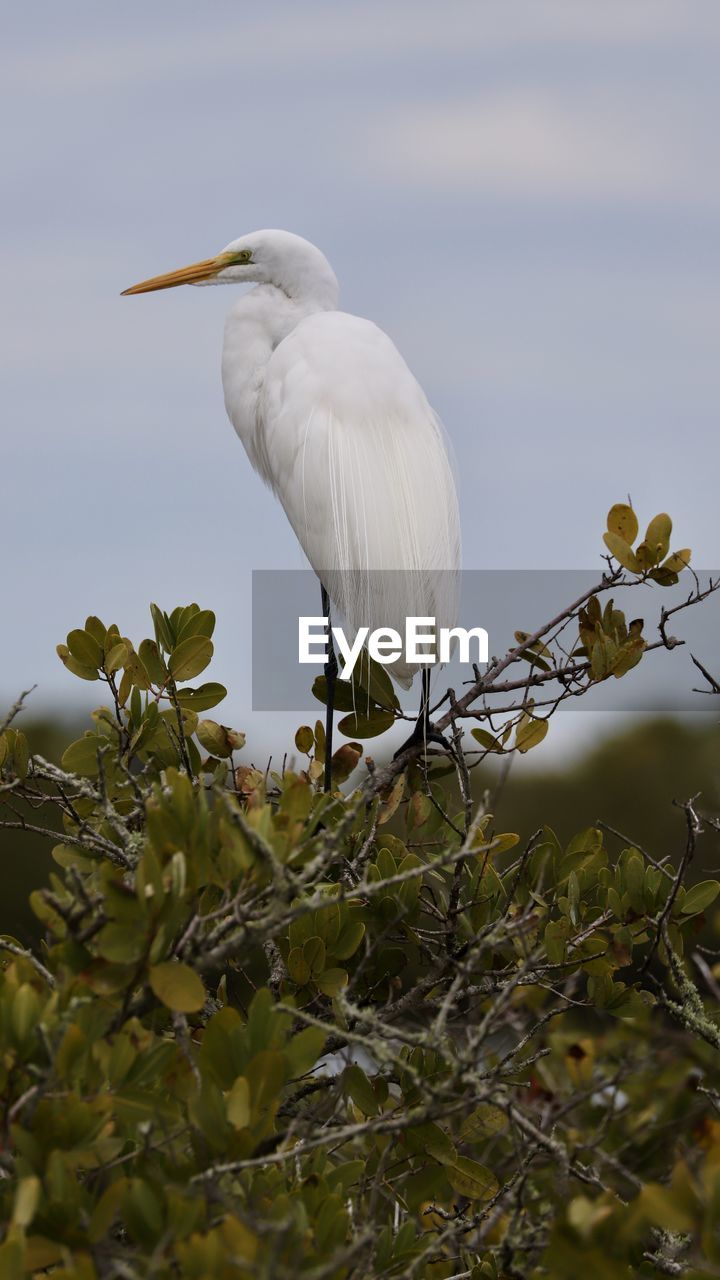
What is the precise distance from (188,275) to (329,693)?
61.3 inches

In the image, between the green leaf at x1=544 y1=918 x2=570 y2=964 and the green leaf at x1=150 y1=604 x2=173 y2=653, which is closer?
the green leaf at x1=544 y1=918 x2=570 y2=964

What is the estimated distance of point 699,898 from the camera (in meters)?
2.13

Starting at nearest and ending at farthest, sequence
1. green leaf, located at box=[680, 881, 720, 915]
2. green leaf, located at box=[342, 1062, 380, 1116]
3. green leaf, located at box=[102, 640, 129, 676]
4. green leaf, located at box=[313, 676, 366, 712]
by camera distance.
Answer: green leaf, located at box=[342, 1062, 380, 1116]
green leaf, located at box=[680, 881, 720, 915]
green leaf, located at box=[102, 640, 129, 676]
green leaf, located at box=[313, 676, 366, 712]

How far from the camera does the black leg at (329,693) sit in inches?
106

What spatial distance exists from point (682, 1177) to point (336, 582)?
7.71ft

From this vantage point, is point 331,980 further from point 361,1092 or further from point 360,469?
point 360,469

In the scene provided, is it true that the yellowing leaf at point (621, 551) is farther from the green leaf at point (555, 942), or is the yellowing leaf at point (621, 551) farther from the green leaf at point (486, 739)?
the green leaf at point (555, 942)

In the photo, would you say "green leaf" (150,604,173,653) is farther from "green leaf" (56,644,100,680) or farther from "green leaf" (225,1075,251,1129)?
"green leaf" (225,1075,251,1129)

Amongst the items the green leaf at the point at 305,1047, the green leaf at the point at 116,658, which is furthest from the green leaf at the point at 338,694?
the green leaf at the point at 305,1047

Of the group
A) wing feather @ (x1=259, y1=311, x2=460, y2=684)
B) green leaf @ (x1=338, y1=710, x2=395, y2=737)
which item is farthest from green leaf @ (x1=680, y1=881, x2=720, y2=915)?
wing feather @ (x1=259, y1=311, x2=460, y2=684)

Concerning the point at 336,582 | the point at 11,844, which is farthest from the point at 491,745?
the point at 11,844

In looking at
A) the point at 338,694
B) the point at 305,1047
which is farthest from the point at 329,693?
the point at 305,1047

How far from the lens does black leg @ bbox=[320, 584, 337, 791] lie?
8.80ft

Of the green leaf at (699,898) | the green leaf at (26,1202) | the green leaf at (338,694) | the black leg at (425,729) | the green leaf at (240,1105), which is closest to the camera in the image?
the green leaf at (26,1202)
